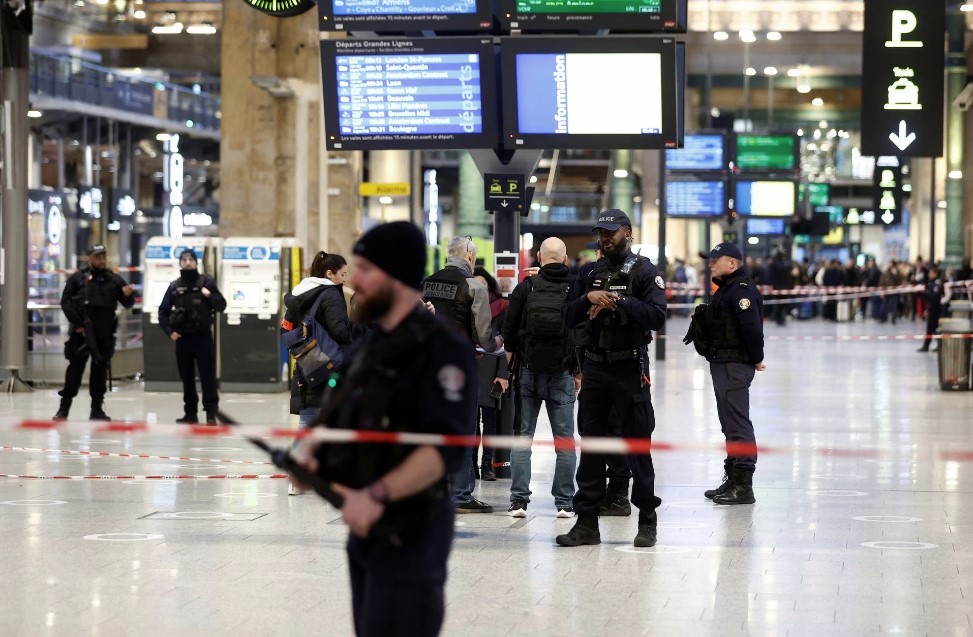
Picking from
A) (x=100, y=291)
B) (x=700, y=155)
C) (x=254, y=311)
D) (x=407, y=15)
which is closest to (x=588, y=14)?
(x=407, y=15)

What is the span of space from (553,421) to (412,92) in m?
4.49

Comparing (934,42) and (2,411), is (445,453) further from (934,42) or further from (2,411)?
(934,42)

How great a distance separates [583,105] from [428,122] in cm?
131

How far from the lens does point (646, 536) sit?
8.73m

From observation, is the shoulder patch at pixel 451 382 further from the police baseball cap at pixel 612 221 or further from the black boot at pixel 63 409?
the black boot at pixel 63 409

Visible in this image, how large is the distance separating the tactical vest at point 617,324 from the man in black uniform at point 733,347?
1.82 meters

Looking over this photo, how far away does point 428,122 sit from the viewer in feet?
43.7

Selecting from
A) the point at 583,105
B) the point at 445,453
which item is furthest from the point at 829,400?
the point at 445,453

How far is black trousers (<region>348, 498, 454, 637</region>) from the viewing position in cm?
411

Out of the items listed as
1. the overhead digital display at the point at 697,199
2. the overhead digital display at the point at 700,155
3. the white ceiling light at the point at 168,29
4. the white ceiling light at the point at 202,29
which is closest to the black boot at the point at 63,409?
the white ceiling light at the point at 202,29

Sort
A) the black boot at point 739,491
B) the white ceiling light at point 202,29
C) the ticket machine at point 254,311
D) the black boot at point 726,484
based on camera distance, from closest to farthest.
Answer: the black boot at point 739,491 → the black boot at point 726,484 → the ticket machine at point 254,311 → the white ceiling light at point 202,29

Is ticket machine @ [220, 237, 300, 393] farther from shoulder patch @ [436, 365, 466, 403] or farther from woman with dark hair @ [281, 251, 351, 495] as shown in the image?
shoulder patch @ [436, 365, 466, 403]

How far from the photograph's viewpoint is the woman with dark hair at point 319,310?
34.7 ft

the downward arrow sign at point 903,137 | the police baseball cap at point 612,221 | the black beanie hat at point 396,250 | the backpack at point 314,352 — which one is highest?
the downward arrow sign at point 903,137
